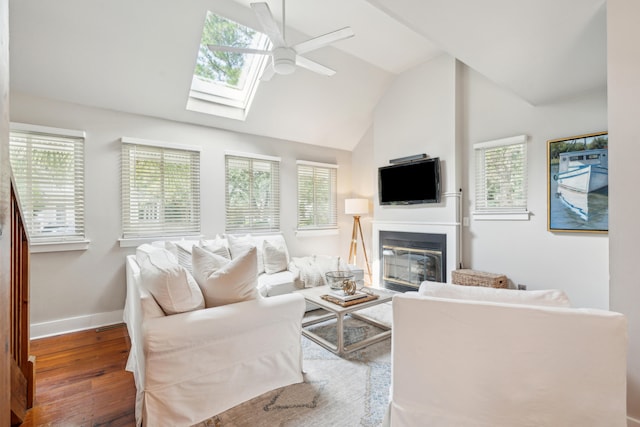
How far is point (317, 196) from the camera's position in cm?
524

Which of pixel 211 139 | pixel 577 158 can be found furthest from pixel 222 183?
pixel 577 158

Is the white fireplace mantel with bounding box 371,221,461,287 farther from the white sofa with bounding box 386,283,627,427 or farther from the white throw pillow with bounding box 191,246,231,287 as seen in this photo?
the white throw pillow with bounding box 191,246,231,287

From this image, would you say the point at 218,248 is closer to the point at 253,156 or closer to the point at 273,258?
the point at 273,258

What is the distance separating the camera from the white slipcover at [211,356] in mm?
1578

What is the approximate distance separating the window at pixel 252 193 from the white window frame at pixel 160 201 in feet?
1.42

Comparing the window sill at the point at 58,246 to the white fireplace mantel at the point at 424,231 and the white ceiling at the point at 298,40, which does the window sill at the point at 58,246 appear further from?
the white fireplace mantel at the point at 424,231

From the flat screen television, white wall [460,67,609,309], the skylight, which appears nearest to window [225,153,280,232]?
the skylight

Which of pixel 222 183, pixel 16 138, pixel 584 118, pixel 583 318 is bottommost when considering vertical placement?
pixel 583 318

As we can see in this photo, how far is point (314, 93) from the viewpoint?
4320 millimetres

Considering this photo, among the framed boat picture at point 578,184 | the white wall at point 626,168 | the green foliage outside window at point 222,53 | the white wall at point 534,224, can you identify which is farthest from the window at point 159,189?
the framed boat picture at point 578,184

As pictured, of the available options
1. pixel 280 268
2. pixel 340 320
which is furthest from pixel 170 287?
pixel 280 268

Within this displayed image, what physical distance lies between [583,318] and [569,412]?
1.23 ft

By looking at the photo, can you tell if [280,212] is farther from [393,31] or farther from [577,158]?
[577,158]

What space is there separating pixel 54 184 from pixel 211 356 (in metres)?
2.70
